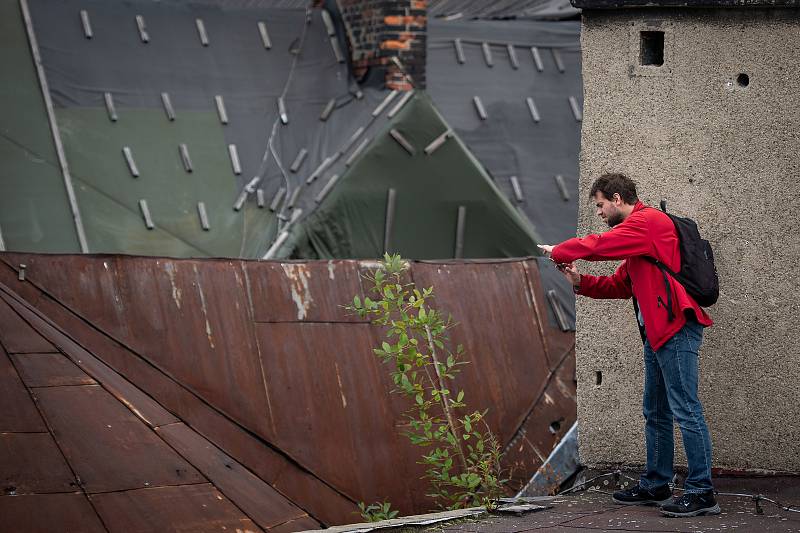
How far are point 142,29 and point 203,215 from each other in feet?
7.14

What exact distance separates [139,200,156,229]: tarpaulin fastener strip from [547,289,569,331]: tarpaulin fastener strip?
340 centimetres

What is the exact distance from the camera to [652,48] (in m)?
6.65

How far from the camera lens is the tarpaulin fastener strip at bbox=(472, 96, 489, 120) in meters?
12.5

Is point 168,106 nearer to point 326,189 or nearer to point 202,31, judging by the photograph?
point 202,31

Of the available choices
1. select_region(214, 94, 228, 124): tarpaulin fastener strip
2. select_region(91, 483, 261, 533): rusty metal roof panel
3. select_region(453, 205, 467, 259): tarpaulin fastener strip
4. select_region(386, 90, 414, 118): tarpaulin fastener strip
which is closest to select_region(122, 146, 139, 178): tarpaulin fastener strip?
select_region(214, 94, 228, 124): tarpaulin fastener strip

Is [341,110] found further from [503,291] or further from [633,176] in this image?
[633,176]

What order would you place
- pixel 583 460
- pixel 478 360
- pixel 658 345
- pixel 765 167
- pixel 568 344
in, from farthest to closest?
1. pixel 568 344
2. pixel 478 360
3. pixel 583 460
4. pixel 765 167
5. pixel 658 345

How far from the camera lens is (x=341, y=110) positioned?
12.1 metres

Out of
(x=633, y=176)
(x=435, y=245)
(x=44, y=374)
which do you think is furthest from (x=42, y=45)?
(x=633, y=176)

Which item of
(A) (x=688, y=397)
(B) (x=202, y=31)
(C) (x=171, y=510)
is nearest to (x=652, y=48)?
(A) (x=688, y=397)

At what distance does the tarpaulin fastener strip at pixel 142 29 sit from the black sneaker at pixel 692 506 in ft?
25.7

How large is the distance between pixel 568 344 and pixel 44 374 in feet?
14.7

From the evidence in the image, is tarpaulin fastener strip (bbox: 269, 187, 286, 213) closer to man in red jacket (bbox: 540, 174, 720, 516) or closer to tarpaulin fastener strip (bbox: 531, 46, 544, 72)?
tarpaulin fastener strip (bbox: 531, 46, 544, 72)

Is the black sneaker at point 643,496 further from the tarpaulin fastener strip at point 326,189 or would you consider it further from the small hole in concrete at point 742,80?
the tarpaulin fastener strip at point 326,189
